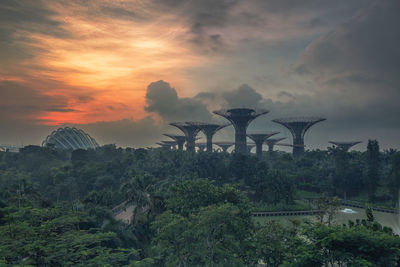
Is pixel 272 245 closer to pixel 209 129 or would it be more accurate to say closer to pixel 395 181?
pixel 395 181

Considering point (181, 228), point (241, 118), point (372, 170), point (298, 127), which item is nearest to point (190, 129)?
point (241, 118)

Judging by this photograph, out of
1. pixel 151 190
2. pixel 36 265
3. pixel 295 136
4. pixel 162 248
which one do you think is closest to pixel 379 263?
pixel 162 248

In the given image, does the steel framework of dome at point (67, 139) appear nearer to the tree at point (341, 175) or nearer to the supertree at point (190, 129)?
the supertree at point (190, 129)

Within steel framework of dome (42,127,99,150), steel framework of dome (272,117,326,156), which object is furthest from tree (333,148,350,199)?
steel framework of dome (42,127,99,150)

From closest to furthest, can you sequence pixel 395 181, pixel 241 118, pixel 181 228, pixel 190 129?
1. pixel 181 228
2. pixel 395 181
3. pixel 241 118
4. pixel 190 129

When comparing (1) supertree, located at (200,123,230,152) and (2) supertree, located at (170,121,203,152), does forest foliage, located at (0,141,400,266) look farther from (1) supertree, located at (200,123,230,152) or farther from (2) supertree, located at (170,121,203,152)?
(1) supertree, located at (200,123,230,152)
